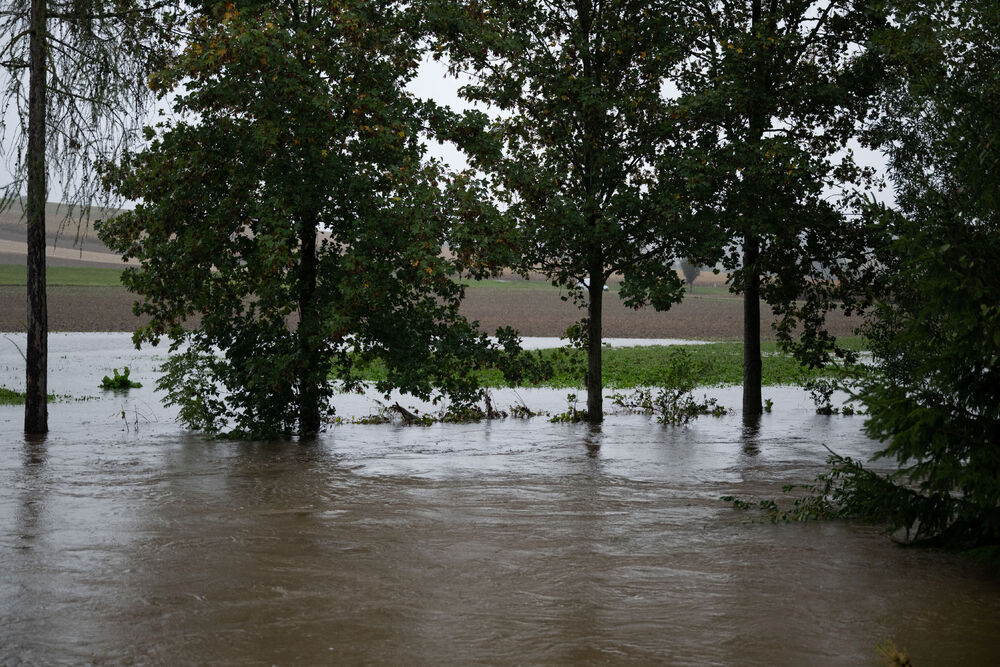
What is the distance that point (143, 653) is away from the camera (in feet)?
21.6

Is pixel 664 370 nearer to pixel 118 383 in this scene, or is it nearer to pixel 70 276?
pixel 118 383

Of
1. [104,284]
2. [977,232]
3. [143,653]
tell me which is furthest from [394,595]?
[104,284]

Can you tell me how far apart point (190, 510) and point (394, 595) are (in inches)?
168

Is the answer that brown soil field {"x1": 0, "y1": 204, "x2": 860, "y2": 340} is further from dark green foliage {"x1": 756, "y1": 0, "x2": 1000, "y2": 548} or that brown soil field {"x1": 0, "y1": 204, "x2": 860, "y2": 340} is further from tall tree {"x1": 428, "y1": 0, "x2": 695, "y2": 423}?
dark green foliage {"x1": 756, "y1": 0, "x2": 1000, "y2": 548}

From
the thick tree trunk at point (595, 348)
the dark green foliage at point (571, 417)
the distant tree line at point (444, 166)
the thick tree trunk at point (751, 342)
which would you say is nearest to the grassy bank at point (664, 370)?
the thick tree trunk at point (595, 348)

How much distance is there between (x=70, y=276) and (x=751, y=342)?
72.9 meters

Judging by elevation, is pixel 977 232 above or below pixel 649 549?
above

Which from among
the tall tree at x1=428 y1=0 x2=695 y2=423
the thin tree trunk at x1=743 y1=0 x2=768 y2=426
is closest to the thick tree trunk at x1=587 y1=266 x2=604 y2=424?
the tall tree at x1=428 y1=0 x2=695 y2=423

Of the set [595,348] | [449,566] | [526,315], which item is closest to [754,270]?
[595,348]

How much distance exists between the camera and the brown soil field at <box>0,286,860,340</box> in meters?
48.9

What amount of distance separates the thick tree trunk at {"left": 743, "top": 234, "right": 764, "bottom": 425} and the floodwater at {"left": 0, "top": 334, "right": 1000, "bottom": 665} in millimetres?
5036

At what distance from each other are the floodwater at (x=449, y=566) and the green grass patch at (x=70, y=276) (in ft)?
201

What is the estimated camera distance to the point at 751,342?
67.8ft

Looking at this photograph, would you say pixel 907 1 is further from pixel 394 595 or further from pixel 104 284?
pixel 104 284
